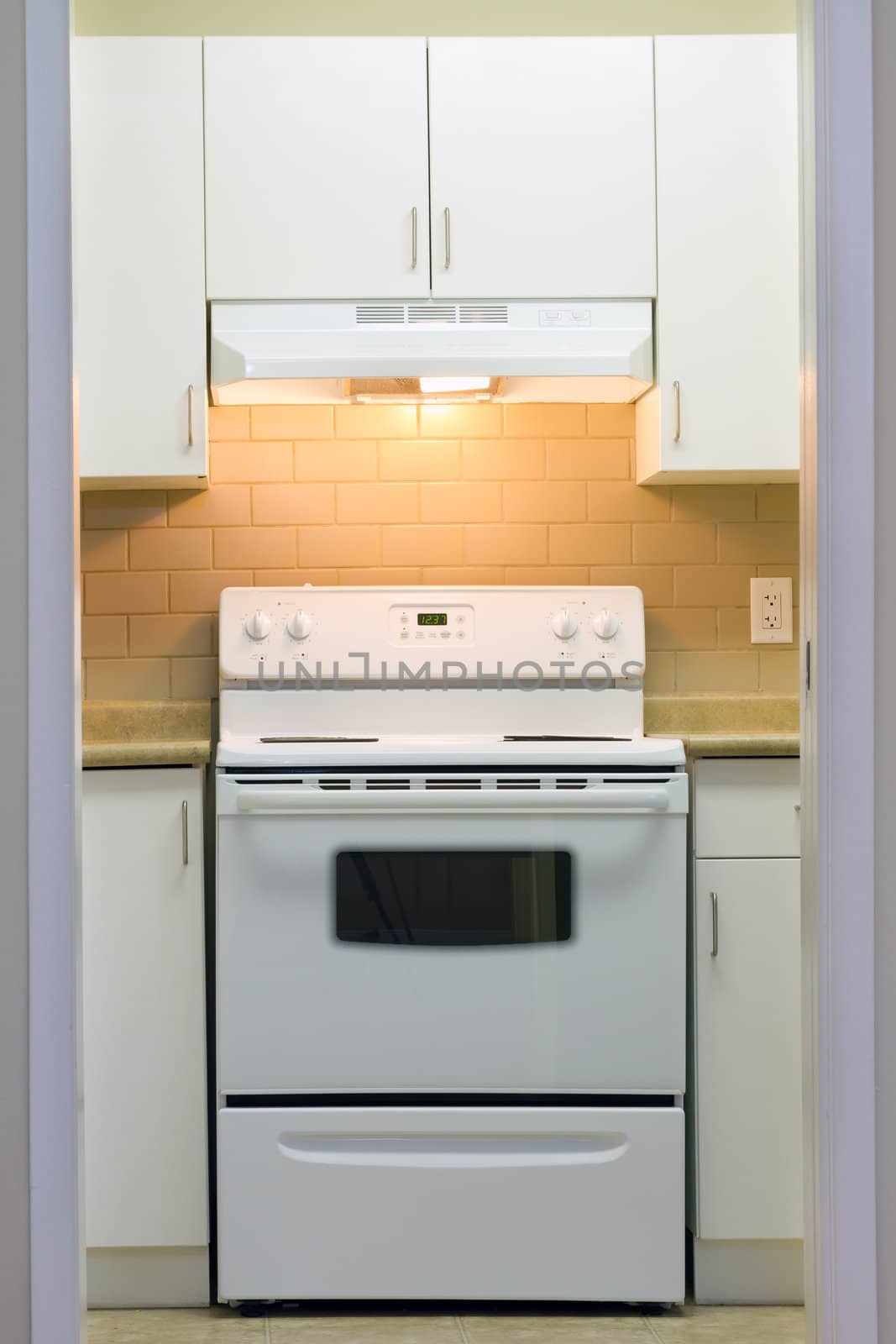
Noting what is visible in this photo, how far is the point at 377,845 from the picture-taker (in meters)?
2.05

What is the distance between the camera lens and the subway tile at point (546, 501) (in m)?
2.63

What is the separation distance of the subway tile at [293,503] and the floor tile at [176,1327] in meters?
1.50

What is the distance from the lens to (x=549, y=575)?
264 cm

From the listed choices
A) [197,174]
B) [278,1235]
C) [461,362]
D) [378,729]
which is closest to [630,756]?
[378,729]

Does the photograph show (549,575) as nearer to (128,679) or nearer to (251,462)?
(251,462)

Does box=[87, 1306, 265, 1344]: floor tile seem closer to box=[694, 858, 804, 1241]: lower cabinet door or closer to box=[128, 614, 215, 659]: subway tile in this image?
box=[694, 858, 804, 1241]: lower cabinet door

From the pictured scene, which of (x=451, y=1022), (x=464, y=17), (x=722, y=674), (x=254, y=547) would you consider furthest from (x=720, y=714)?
(x=464, y=17)

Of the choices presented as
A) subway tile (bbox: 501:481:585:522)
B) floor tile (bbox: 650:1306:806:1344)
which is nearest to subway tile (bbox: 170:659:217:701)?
subway tile (bbox: 501:481:585:522)

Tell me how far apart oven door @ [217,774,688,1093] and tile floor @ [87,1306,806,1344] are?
15.2 inches

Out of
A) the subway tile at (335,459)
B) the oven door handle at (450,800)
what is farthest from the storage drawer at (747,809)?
the subway tile at (335,459)

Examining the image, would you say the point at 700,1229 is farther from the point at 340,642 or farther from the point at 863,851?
the point at 340,642

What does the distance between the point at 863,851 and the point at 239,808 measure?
104 centimetres

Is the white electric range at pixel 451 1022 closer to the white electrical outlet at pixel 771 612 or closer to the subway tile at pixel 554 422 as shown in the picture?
the white electrical outlet at pixel 771 612

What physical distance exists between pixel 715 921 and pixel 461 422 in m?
1.17
